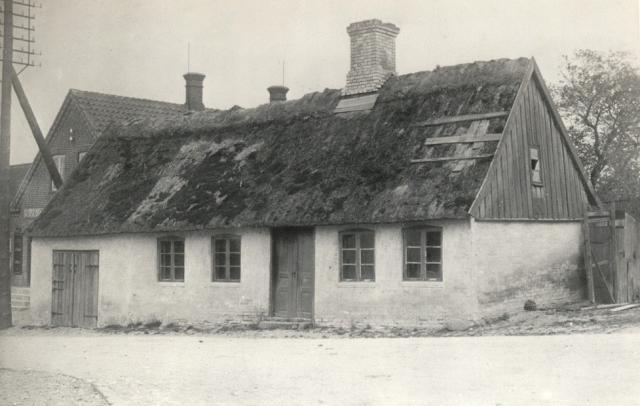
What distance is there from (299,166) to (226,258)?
2817 mm

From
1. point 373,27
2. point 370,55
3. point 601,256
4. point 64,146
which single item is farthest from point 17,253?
point 601,256

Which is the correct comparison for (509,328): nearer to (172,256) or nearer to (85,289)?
(172,256)

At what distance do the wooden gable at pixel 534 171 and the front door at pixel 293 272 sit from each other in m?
4.25

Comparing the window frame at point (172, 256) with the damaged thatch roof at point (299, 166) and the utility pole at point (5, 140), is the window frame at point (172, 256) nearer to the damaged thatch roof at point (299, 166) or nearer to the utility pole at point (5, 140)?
the damaged thatch roof at point (299, 166)

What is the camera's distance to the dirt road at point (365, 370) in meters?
9.28

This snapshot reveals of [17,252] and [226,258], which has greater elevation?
[17,252]

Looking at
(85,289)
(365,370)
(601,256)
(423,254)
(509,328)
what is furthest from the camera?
(85,289)

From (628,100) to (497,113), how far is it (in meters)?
13.3

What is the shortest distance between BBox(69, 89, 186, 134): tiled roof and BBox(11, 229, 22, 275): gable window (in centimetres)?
Result: 626

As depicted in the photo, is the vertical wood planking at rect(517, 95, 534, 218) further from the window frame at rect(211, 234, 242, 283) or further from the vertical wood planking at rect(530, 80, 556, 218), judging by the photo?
the window frame at rect(211, 234, 242, 283)

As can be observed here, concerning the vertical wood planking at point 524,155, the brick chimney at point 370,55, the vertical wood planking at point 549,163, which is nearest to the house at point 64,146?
the brick chimney at point 370,55

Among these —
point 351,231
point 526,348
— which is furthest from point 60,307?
point 526,348

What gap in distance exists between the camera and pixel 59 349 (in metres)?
15.3

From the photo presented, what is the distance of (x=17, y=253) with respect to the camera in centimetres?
3133
